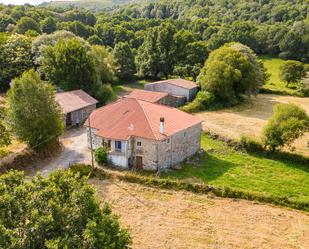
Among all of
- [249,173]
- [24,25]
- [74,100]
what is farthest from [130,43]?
[249,173]

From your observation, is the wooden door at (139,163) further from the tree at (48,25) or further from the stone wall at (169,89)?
the tree at (48,25)

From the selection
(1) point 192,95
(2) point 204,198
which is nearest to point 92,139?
(2) point 204,198

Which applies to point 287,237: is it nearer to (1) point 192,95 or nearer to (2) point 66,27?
(1) point 192,95

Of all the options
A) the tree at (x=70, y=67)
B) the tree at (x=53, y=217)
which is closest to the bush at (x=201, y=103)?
the tree at (x=70, y=67)

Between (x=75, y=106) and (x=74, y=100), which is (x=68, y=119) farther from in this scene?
(x=74, y=100)

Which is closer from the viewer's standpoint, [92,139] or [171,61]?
[92,139]
